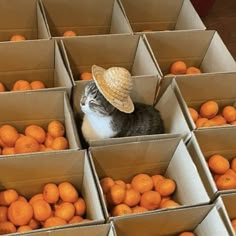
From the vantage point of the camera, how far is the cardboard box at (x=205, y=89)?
1.26 m

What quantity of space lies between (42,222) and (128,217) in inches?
10.3

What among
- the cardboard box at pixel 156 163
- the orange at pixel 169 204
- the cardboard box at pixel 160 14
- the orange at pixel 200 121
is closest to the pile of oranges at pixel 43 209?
the cardboard box at pixel 156 163

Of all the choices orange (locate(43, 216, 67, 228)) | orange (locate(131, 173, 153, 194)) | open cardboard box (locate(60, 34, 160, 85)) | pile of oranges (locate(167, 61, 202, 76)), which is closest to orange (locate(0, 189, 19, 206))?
orange (locate(43, 216, 67, 228))

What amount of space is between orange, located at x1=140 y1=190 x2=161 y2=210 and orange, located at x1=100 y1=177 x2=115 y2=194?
10 cm

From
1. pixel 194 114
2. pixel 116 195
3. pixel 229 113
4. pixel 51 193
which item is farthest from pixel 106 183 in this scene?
pixel 229 113

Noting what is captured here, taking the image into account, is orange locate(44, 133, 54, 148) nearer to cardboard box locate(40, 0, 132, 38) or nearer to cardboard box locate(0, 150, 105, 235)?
cardboard box locate(0, 150, 105, 235)

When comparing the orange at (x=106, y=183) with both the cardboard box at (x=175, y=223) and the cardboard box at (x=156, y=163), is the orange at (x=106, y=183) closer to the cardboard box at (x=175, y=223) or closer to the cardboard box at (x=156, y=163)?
the cardboard box at (x=156, y=163)

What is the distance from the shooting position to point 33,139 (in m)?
1.18

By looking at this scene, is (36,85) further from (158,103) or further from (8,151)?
(158,103)

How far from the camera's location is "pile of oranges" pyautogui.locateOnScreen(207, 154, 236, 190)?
1150 mm

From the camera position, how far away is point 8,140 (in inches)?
46.2

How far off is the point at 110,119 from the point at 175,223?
32cm

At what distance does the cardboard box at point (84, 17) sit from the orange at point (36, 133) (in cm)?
45

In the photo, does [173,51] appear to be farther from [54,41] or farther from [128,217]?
[128,217]
